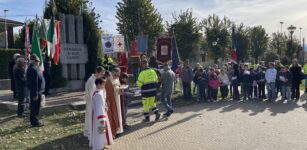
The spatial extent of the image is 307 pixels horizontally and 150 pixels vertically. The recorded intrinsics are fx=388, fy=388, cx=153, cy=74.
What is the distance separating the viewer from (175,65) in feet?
66.6

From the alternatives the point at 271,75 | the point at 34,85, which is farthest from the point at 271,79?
the point at 34,85

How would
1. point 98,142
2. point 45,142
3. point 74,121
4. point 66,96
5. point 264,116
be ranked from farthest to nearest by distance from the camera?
point 66,96 → point 264,116 → point 74,121 → point 45,142 → point 98,142

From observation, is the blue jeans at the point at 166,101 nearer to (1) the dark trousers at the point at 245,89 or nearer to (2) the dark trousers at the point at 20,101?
(2) the dark trousers at the point at 20,101

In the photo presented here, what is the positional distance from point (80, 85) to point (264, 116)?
10.8 meters

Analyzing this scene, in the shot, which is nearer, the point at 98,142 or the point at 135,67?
the point at 98,142

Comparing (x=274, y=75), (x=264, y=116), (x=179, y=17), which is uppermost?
(x=179, y=17)

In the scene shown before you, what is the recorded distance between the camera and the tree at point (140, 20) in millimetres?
40312

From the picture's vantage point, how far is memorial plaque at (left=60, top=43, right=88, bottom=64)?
64.0 ft

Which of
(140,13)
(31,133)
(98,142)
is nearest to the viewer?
(98,142)

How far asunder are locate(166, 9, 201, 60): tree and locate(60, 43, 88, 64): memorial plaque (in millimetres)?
24133

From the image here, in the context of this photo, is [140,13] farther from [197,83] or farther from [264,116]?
[264,116]

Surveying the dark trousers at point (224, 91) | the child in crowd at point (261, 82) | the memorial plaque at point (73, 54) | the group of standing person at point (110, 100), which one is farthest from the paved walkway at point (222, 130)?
the memorial plaque at point (73, 54)

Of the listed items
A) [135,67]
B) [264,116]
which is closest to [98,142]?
[264,116]

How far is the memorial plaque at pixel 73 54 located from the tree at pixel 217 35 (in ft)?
94.9
